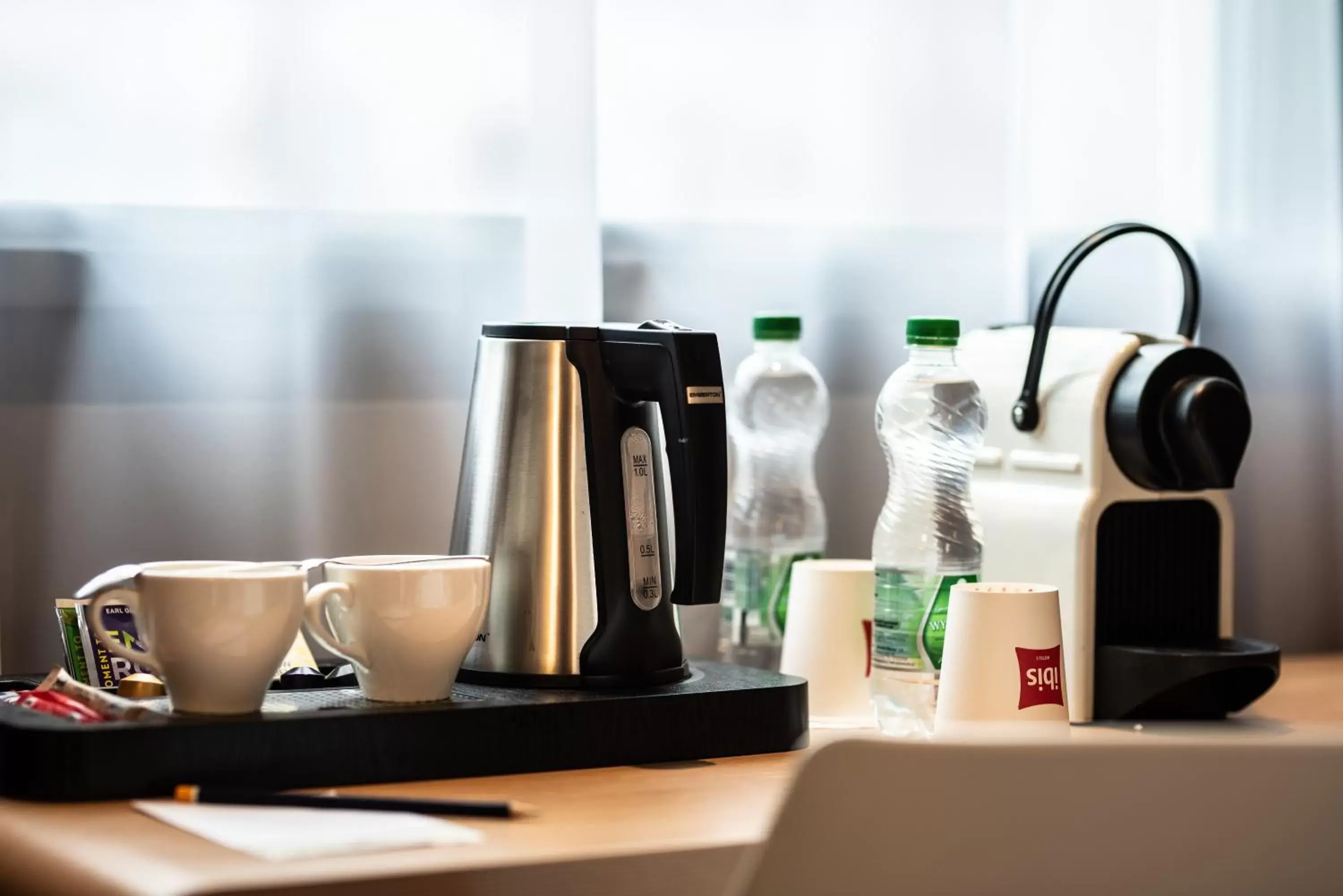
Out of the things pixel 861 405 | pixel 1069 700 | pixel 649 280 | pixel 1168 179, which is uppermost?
pixel 1168 179

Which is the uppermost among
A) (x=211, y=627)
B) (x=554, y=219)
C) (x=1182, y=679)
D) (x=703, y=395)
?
(x=554, y=219)

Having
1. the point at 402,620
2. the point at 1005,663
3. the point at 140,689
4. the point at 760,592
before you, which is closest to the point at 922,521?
the point at 760,592

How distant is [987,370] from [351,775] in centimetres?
71

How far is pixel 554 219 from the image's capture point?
1.37 metres

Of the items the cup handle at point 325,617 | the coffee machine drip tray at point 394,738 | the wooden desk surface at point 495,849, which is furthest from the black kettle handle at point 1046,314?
the cup handle at point 325,617

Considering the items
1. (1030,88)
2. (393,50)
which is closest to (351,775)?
(393,50)

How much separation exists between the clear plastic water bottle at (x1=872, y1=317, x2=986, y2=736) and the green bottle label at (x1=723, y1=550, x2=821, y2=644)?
0.30ft

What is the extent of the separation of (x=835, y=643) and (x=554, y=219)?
0.44 meters

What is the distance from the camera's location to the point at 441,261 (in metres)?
1.34

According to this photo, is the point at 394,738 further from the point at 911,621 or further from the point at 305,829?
the point at 911,621

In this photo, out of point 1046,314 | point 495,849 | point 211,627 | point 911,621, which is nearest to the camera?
point 495,849

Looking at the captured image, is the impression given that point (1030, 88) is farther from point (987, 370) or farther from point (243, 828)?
point (243, 828)

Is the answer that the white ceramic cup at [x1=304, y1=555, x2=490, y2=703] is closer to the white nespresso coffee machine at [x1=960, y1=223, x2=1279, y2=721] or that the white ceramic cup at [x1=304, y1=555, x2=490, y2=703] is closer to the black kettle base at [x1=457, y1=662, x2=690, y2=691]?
the black kettle base at [x1=457, y1=662, x2=690, y2=691]

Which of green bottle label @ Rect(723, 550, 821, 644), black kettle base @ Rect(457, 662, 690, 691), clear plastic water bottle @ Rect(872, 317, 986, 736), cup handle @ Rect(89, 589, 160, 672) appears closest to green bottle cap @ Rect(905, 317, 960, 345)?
clear plastic water bottle @ Rect(872, 317, 986, 736)
